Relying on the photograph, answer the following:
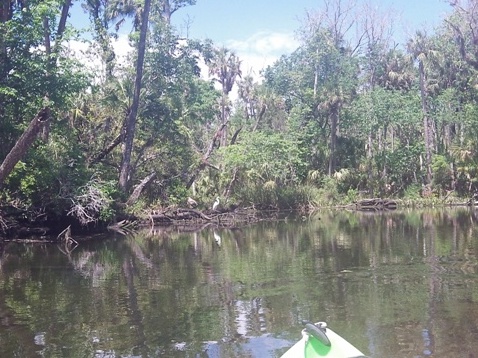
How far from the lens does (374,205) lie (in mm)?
39844

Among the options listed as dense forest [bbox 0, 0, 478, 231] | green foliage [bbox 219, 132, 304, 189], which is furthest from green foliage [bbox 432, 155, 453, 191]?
green foliage [bbox 219, 132, 304, 189]

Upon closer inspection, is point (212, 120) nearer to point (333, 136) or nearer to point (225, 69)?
point (333, 136)

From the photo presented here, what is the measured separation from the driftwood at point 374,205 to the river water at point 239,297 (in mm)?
18510

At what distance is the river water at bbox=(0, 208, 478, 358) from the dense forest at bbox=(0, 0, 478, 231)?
4.74 metres

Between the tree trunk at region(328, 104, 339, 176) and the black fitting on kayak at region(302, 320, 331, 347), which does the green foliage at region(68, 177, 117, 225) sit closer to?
the black fitting on kayak at region(302, 320, 331, 347)

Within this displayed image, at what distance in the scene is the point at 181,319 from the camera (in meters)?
9.78

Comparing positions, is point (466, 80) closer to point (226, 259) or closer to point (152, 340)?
point (226, 259)

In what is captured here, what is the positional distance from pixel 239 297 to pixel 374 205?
1178 inches

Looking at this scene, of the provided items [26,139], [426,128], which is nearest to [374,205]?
[426,128]

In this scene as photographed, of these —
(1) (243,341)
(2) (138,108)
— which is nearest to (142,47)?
(2) (138,108)

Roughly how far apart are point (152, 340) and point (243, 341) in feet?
4.47

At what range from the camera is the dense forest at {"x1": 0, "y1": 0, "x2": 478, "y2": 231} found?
21.9 m

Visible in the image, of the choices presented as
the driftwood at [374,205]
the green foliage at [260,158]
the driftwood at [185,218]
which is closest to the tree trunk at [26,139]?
the driftwood at [185,218]

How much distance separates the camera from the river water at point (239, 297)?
27.2 feet
